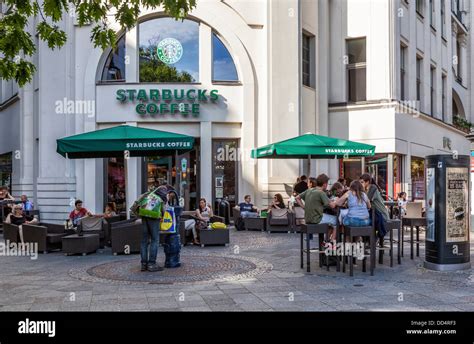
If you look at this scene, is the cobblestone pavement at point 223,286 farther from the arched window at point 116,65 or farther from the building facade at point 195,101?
the arched window at point 116,65

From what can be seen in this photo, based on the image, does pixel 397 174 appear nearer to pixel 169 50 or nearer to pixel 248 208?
pixel 248 208

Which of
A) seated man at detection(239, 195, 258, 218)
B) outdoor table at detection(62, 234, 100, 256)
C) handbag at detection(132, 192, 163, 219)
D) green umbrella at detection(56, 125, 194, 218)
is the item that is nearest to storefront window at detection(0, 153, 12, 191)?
seated man at detection(239, 195, 258, 218)

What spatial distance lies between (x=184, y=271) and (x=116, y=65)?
11.2 m

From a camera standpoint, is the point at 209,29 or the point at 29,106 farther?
the point at 29,106

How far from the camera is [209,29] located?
18.2 meters

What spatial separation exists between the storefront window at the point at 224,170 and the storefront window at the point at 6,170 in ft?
39.2

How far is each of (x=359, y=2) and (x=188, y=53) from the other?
24.4ft

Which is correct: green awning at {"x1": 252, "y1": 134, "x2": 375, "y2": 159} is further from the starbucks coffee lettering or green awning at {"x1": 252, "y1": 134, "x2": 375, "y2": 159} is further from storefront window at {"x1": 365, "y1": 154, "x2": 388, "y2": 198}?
storefront window at {"x1": 365, "y1": 154, "x2": 388, "y2": 198}

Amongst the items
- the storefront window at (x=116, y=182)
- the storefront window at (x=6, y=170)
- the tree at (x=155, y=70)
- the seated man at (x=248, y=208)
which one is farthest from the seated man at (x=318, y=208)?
the storefront window at (x=6, y=170)

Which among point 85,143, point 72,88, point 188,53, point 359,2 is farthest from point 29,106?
point 359,2

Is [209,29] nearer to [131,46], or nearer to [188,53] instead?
[188,53]

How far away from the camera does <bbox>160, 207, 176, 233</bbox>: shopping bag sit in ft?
30.2

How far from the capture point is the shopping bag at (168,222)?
9.22 meters

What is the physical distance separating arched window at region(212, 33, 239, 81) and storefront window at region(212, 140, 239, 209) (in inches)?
92.6
